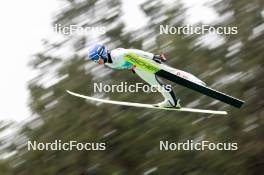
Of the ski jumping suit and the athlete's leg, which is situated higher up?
the ski jumping suit

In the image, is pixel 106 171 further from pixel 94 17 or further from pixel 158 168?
pixel 94 17

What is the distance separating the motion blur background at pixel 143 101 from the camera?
13.3 meters

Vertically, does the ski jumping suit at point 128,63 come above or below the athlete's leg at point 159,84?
above

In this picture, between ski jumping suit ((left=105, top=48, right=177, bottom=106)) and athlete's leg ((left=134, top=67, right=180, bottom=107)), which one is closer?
ski jumping suit ((left=105, top=48, right=177, bottom=106))

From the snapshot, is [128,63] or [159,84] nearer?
[128,63]

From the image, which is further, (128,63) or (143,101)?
(143,101)

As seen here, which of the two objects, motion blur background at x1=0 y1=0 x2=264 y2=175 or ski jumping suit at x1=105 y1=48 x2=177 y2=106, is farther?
motion blur background at x1=0 y1=0 x2=264 y2=175

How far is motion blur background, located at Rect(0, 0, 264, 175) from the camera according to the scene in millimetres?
13320

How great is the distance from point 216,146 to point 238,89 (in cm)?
99

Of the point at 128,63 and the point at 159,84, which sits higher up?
the point at 128,63

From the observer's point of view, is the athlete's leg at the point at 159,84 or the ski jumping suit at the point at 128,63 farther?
the athlete's leg at the point at 159,84

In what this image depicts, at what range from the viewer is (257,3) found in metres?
14.2

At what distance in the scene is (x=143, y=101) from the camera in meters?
13.4

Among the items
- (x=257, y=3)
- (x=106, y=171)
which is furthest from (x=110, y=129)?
(x=257, y=3)
